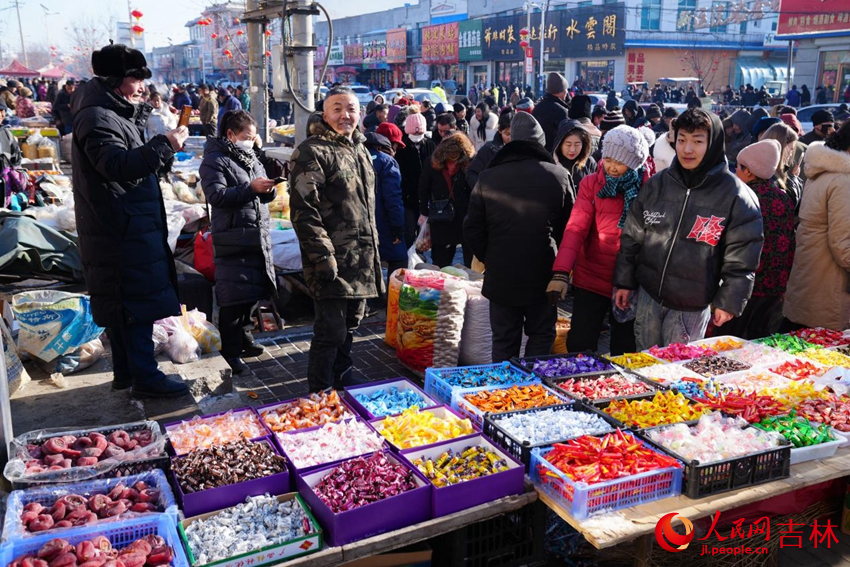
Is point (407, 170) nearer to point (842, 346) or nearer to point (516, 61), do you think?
point (842, 346)

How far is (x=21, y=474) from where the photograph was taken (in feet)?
9.04

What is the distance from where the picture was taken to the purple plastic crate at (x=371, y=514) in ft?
8.13

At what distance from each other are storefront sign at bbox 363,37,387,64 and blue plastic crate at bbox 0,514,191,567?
54.2 meters

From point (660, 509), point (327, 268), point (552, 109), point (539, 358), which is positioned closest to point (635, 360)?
point (539, 358)

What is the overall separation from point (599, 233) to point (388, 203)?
2.26 meters

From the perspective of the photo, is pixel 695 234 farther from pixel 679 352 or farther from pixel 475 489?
pixel 475 489

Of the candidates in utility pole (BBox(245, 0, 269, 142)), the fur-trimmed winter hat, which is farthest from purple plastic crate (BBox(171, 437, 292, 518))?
utility pole (BBox(245, 0, 269, 142))

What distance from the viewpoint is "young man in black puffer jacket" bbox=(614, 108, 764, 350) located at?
3.74 meters

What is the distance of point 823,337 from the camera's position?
14.8 ft

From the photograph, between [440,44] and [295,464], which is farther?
[440,44]

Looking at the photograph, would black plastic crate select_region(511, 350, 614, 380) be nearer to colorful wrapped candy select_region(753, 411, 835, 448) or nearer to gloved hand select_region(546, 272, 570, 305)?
gloved hand select_region(546, 272, 570, 305)

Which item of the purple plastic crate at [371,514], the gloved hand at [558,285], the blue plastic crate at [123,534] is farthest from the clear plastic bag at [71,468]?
the gloved hand at [558,285]

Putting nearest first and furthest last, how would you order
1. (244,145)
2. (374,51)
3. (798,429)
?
(798,429) < (244,145) < (374,51)

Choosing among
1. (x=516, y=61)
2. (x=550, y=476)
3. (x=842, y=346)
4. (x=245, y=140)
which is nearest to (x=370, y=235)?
(x=245, y=140)
